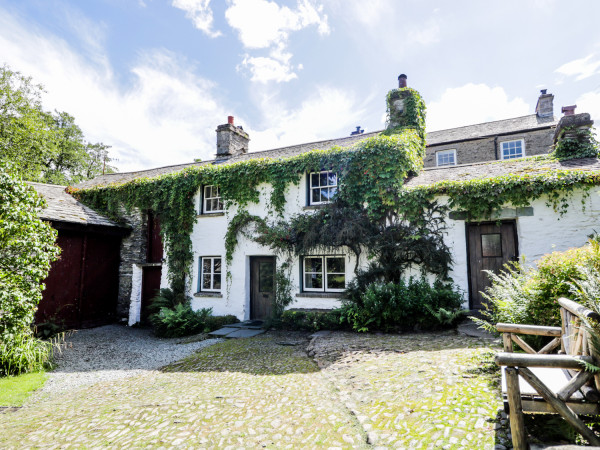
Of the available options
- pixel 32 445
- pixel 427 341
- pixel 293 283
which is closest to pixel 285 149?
pixel 293 283

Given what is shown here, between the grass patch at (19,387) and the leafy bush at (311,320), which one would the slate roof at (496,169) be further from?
the grass patch at (19,387)

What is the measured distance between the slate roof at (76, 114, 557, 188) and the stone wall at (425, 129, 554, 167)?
12.1 inches

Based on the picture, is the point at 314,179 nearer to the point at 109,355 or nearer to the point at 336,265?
the point at 336,265

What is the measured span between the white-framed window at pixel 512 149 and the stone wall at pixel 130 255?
1922 centimetres

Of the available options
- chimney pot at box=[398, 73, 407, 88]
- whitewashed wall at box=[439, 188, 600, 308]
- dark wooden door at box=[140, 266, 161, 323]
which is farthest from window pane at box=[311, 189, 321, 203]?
dark wooden door at box=[140, 266, 161, 323]

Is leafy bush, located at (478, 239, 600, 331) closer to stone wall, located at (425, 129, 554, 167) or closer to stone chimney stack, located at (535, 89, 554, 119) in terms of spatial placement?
stone wall, located at (425, 129, 554, 167)

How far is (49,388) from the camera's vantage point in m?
6.20

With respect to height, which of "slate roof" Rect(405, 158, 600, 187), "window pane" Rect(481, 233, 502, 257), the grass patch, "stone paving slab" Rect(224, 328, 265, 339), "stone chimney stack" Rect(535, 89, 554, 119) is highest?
"stone chimney stack" Rect(535, 89, 554, 119)

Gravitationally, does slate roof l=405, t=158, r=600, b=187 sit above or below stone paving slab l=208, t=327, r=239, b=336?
above

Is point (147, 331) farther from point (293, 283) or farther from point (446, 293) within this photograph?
point (446, 293)

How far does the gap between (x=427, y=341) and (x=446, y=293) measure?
1.98 meters

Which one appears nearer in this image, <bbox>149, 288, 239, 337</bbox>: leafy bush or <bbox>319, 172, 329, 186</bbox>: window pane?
<bbox>149, 288, 239, 337</bbox>: leafy bush

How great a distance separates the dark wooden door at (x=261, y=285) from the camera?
38.3 ft

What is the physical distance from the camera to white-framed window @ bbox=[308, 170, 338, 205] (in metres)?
11.1
